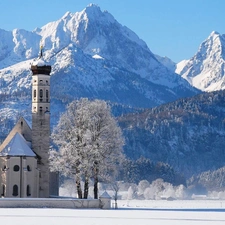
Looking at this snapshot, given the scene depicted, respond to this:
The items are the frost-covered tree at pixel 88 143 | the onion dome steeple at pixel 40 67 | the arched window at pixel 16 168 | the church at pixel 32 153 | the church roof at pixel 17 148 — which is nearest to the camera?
the frost-covered tree at pixel 88 143

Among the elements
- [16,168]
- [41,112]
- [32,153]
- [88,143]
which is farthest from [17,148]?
[88,143]

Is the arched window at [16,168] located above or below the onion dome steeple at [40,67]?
below

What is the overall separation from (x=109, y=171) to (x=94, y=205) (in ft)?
22.4

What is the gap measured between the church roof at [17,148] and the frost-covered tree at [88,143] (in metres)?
7.34

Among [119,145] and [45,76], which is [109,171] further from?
[45,76]

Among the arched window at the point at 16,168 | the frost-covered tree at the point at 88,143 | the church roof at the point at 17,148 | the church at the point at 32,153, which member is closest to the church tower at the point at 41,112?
the church at the point at 32,153

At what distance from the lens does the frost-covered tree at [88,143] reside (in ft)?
369

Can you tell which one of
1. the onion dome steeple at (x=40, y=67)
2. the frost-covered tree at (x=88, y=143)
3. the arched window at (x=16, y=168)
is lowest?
the arched window at (x=16, y=168)

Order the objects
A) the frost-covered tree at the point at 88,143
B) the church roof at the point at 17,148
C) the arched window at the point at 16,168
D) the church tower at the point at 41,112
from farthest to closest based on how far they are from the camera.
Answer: the church tower at the point at 41,112 < the church roof at the point at 17,148 < the arched window at the point at 16,168 < the frost-covered tree at the point at 88,143

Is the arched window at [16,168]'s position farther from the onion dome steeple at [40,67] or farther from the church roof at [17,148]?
the onion dome steeple at [40,67]

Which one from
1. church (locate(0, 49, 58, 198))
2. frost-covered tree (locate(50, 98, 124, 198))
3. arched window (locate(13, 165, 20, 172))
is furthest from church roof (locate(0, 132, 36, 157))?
frost-covered tree (locate(50, 98, 124, 198))

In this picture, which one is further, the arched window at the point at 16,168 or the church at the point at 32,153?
the arched window at the point at 16,168

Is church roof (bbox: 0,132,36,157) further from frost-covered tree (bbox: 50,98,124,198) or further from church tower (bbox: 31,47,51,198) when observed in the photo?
frost-covered tree (bbox: 50,98,124,198)

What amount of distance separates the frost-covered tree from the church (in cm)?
711
